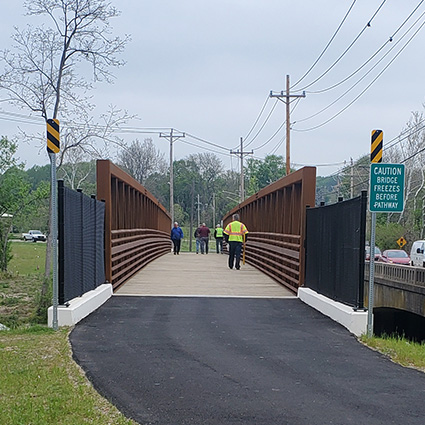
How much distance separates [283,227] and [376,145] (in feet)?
24.5

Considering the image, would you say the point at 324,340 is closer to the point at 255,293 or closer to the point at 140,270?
the point at 255,293

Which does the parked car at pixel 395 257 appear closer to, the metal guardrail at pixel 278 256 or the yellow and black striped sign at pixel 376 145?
the metal guardrail at pixel 278 256

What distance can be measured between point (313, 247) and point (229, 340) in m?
4.21

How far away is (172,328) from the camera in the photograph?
912 centimetres

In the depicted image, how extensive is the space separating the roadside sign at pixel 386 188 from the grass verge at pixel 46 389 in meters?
4.46

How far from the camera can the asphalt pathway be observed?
541 centimetres

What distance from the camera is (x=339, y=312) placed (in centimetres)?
974

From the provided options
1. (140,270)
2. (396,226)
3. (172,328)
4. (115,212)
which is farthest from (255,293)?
(396,226)

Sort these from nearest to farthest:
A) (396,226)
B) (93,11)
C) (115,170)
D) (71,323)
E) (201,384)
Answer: (201,384) < (71,323) < (115,170) < (93,11) < (396,226)

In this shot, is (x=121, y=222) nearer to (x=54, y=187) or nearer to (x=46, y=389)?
(x=54, y=187)

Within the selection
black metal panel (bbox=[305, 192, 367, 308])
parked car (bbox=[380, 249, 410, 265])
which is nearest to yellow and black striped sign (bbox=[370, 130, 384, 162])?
black metal panel (bbox=[305, 192, 367, 308])

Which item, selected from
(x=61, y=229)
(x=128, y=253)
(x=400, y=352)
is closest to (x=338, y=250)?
(x=400, y=352)

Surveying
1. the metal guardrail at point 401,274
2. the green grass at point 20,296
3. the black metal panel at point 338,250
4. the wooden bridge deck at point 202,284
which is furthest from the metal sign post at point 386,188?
the metal guardrail at point 401,274

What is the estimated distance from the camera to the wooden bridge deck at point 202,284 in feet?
43.3
